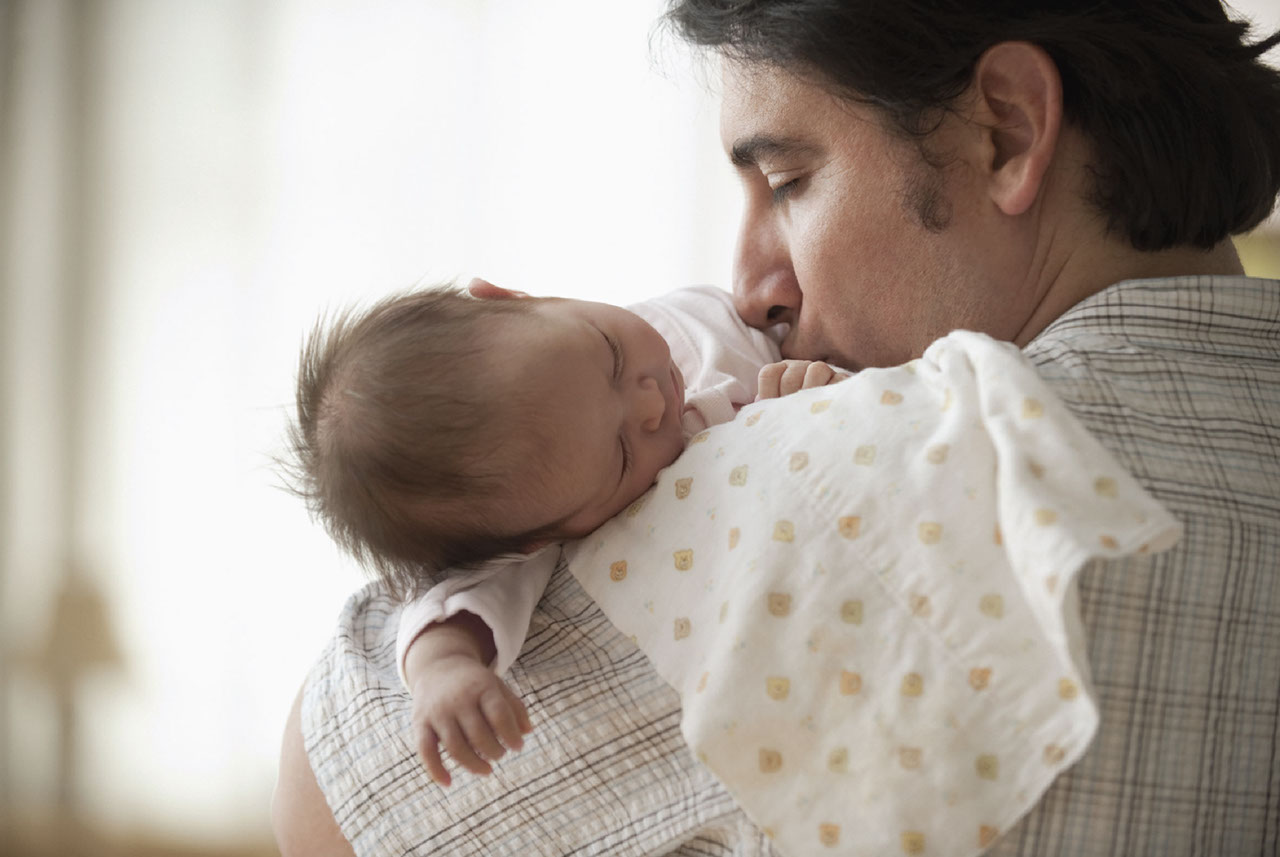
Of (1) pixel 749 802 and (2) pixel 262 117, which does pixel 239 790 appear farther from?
(1) pixel 749 802

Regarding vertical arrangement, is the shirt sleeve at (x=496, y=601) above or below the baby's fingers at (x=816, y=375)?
below

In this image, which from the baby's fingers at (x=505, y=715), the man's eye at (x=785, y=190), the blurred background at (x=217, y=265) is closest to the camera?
the baby's fingers at (x=505, y=715)

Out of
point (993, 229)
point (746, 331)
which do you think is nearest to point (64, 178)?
point (746, 331)

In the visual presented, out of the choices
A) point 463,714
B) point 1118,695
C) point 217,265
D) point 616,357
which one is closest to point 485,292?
point 616,357

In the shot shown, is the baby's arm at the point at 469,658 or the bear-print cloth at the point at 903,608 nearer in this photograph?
the bear-print cloth at the point at 903,608

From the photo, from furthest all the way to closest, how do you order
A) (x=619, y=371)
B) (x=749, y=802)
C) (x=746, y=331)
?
(x=746, y=331) < (x=619, y=371) < (x=749, y=802)

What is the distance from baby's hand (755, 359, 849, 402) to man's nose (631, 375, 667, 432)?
11cm

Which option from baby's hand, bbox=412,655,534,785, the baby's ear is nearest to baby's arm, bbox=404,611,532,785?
baby's hand, bbox=412,655,534,785

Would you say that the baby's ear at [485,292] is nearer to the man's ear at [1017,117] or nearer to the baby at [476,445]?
the baby at [476,445]

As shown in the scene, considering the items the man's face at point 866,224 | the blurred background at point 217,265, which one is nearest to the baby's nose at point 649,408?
the man's face at point 866,224

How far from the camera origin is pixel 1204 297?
2.84 feet

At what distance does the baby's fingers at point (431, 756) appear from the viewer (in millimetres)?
822

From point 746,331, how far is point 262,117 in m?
2.32

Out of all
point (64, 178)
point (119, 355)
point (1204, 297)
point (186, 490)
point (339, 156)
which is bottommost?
point (186, 490)
